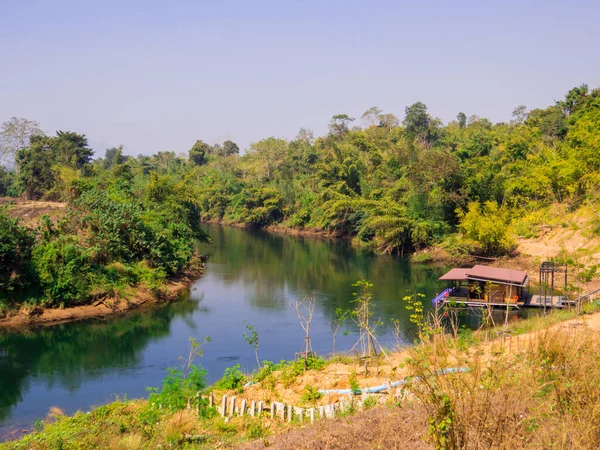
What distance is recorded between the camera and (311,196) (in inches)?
1905

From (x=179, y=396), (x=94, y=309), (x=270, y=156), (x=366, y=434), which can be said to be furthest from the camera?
(x=270, y=156)

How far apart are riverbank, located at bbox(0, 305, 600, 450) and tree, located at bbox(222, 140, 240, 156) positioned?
75.5 meters

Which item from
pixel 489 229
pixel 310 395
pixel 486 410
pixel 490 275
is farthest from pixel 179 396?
pixel 489 229

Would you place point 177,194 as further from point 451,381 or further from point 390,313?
point 451,381

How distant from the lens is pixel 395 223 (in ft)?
113

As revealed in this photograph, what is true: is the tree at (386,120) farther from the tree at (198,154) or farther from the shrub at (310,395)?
the shrub at (310,395)

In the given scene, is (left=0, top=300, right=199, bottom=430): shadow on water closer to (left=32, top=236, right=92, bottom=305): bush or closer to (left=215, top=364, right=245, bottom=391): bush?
(left=32, top=236, right=92, bottom=305): bush

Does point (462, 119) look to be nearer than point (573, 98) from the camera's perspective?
No

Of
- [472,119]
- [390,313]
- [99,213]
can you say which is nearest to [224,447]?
[390,313]

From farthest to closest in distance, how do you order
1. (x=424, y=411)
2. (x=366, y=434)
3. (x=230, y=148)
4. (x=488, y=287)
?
(x=230, y=148), (x=488, y=287), (x=366, y=434), (x=424, y=411)

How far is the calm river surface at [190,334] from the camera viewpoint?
14.1m

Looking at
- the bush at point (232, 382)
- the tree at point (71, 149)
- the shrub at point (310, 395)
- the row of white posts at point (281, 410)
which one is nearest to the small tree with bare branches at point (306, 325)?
the shrub at point (310, 395)

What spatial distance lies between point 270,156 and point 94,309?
1603 inches

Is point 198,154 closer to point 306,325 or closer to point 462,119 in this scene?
point 462,119
